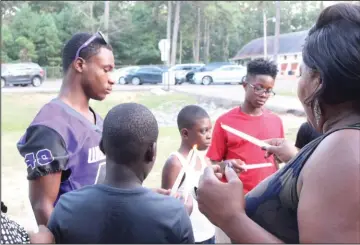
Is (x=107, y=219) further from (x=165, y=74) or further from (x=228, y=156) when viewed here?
(x=165, y=74)

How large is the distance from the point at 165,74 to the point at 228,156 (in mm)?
25123

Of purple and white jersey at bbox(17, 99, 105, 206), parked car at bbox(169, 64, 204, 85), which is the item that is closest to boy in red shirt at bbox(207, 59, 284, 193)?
purple and white jersey at bbox(17, 99, 105, 206)

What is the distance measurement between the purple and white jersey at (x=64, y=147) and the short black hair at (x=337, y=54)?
1.26 m

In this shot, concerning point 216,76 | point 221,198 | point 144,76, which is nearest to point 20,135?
point 221,198

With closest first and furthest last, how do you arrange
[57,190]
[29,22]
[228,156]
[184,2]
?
[57,190]
[228,156]
[29,22]
[184,2]

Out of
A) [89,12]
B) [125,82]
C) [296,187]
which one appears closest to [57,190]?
[296,187]

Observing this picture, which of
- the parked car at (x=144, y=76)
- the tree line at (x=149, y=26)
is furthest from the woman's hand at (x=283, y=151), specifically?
the parked car at (x=144, y=76)

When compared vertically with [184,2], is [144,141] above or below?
below

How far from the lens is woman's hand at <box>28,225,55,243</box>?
1.44 m

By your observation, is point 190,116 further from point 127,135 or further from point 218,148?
point 127,135

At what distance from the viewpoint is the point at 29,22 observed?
73.3ft

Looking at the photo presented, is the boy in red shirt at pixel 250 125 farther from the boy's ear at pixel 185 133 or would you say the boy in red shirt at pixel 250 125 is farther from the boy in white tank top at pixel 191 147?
the boy's ear at pixel 185 133

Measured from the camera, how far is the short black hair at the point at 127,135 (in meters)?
1.85

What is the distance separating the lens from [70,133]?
2254 millimetres
